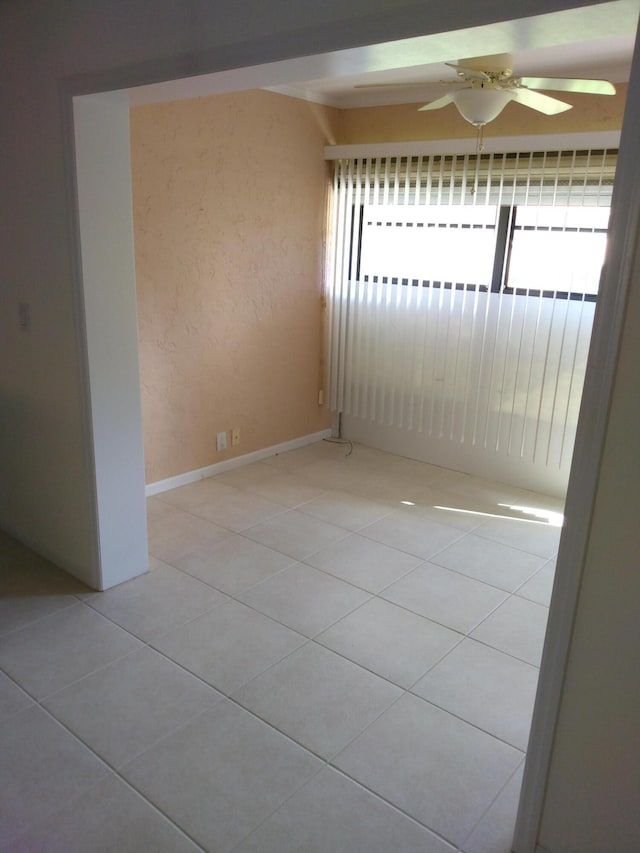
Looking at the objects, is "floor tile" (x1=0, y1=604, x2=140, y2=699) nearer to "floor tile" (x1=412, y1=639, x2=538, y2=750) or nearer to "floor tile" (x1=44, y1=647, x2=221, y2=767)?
"floor tile" (x1=44, y1=647, x2=221, y2=767)

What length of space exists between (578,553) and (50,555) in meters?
2.47

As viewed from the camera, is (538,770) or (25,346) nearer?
(538,770)

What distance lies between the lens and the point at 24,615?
264 centimetres

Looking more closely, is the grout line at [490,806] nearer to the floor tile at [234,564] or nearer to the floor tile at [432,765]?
the floor tile at [432,765]

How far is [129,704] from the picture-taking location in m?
2.17

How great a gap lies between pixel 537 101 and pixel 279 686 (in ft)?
7.90

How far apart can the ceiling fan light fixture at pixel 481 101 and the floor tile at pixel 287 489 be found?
222 cm

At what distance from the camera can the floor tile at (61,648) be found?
229 cm

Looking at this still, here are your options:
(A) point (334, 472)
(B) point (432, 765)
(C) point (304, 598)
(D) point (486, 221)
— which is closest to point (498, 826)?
(B) point (432, 765)

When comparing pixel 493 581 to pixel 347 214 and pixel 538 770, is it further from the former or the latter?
pixel 347 214

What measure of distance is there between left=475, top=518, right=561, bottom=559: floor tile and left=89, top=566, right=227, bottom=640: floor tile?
4.98ft

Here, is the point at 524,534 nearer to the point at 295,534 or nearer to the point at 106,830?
the point at 295,534

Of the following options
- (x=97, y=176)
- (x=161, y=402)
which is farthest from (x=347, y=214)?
(x=97, y=176)

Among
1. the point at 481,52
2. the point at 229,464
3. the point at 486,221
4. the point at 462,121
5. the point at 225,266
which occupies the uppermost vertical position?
the point at 462,121
